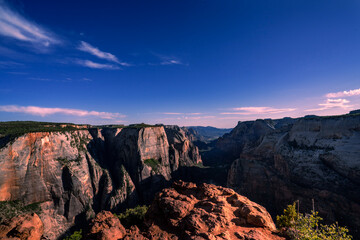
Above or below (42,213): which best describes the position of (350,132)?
above

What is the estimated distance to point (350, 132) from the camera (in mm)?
43938

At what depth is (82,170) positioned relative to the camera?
5953cm

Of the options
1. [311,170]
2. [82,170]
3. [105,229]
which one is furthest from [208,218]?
[82,170]

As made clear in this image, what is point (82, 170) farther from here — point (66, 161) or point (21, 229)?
point (21, 229)

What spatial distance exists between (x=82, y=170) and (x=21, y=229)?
56965 millimetres

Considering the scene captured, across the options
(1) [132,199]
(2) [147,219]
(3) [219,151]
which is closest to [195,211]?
(2) [147,219]

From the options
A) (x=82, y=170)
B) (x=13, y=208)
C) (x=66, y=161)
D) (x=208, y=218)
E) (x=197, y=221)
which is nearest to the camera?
(x=197, y=221)

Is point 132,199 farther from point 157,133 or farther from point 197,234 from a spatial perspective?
point 197,234

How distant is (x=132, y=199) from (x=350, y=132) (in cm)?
8302

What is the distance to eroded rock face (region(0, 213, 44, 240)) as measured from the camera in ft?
36.2

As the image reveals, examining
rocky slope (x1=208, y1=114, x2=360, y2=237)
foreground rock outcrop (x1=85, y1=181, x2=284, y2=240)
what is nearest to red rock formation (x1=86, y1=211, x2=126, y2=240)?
foreground rock outcrop (x1=85, y1=181, x2=284, y2=240)

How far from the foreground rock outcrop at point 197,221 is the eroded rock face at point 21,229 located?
3.95 m

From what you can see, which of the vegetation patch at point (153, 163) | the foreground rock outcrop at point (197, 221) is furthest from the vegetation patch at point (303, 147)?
the vegetation patch at point (153, 163)

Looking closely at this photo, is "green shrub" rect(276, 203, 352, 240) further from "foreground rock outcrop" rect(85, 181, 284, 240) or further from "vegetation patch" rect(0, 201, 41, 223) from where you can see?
"vegetation patch" rect(0, 201, 41, 223)
